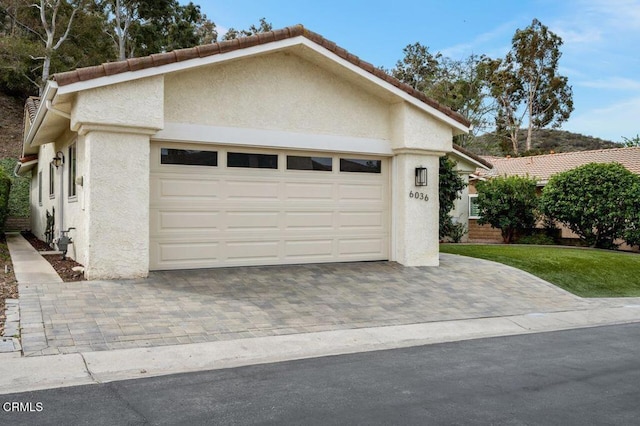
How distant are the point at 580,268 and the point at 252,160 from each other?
8554 mm

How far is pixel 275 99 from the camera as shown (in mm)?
11281

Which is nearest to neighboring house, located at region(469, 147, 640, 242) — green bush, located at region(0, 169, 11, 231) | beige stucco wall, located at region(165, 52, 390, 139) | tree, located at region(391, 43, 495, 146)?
tree, located at region(391, 43, 495, 146)

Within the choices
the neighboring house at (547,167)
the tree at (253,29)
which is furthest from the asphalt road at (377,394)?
the tree at (253,29)

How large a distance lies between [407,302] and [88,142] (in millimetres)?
6000

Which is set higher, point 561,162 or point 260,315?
point 561,162

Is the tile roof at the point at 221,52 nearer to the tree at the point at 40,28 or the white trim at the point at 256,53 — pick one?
the white trim at the point at 256,53

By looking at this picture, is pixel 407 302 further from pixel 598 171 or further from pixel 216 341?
pixel 598 171

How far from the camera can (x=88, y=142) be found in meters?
9.48

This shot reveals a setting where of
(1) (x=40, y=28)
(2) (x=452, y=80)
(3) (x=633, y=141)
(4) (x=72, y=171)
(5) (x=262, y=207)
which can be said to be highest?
(1) (x=40, y=28)

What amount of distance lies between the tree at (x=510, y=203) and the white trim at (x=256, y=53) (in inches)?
421

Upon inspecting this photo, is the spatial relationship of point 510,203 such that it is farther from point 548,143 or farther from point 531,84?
point 548,143

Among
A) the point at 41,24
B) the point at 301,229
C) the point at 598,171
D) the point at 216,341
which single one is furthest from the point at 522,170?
the point at 41,24

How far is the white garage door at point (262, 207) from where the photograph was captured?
10.6 metres

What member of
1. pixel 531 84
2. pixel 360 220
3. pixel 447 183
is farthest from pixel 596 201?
pixel 531 84
